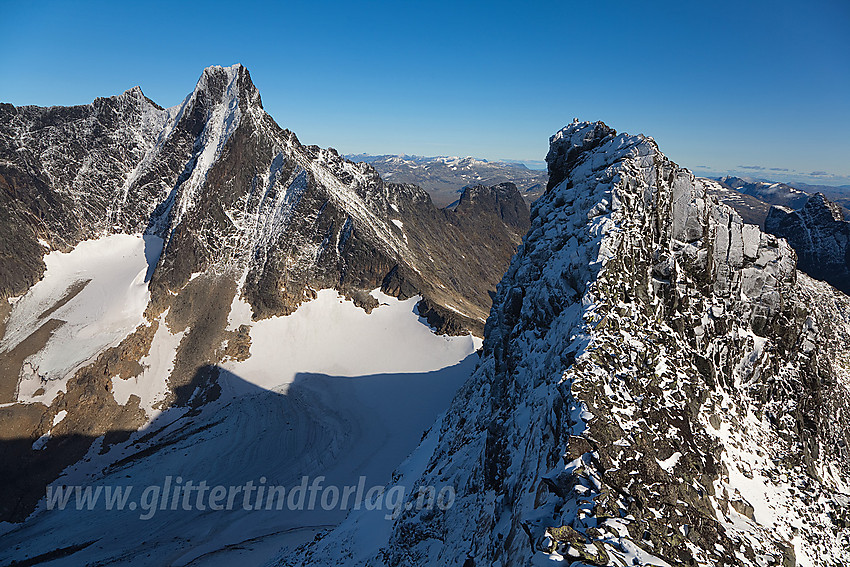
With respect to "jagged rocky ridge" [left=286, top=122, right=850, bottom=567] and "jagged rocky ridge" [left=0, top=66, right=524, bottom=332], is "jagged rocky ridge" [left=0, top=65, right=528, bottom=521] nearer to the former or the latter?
"jagged rocky ridge" [left=0, top=66, right=524, bottom=332]

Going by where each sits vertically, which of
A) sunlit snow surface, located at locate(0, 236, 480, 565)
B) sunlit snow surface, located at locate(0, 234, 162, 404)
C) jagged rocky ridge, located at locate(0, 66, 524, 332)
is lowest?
sunlit snow surface, located at locate(0, 236, 480, 565)

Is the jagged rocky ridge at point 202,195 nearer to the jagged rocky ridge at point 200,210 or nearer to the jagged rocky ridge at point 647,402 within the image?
the jagged rocky ridge at point 200,210

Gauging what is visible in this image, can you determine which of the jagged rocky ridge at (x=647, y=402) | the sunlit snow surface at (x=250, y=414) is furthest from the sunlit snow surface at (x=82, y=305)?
the jagged rocky ridge at (x=647, y=402)

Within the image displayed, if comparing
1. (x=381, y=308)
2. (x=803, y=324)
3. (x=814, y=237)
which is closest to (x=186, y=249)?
(x=381, y=308)

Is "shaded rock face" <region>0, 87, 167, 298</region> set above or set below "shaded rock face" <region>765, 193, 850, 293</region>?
above

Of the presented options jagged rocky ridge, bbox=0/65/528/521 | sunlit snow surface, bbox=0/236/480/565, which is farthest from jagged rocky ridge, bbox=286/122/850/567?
jagged rocky ridge, bbox=0/65/528/521

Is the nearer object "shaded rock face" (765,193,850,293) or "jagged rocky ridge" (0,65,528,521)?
"shaded rock face" (765,193,850,293)
